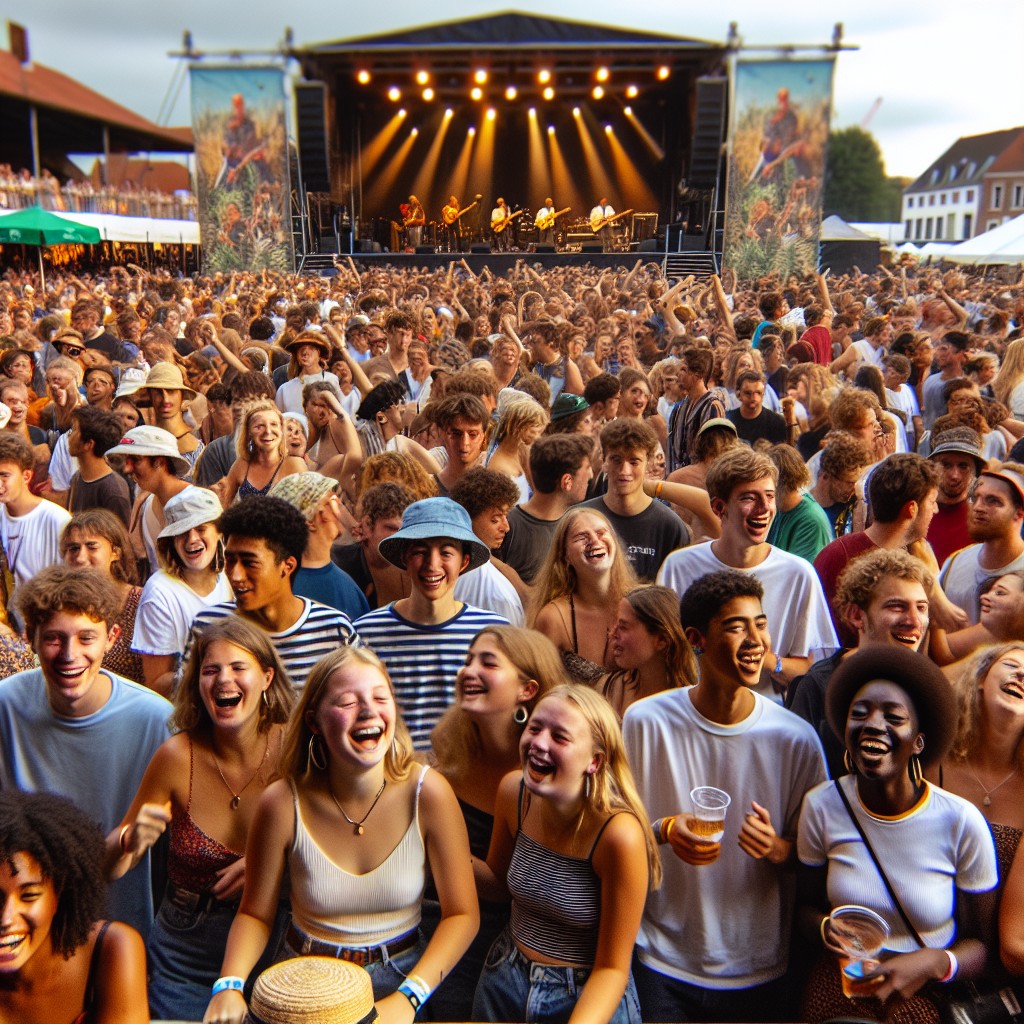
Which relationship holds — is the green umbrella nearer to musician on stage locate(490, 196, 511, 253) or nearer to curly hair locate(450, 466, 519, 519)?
musician on stage locate(490, 196, 511, 253)

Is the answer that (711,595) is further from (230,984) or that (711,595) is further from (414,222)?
(414,222)

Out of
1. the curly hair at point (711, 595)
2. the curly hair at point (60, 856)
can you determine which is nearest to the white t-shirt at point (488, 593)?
the curly hair at point (711, 595)

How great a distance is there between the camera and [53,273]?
2170 cm

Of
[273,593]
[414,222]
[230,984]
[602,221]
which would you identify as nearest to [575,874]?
[230,984]

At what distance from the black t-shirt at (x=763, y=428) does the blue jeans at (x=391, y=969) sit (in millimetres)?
3883

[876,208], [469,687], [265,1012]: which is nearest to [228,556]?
[469,687]

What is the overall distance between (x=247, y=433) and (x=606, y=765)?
2.66 metres

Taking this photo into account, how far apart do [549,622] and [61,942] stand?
5.43ft

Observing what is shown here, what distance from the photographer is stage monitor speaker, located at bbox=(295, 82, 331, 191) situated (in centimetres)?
2153

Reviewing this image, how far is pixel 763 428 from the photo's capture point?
549 cm

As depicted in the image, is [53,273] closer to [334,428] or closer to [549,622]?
[334,428]

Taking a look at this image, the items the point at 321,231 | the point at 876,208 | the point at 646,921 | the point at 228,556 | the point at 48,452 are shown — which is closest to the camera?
the point at 646,921

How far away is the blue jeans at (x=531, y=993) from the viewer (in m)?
2.01

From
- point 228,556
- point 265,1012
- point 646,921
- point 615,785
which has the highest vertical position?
point 228,556
